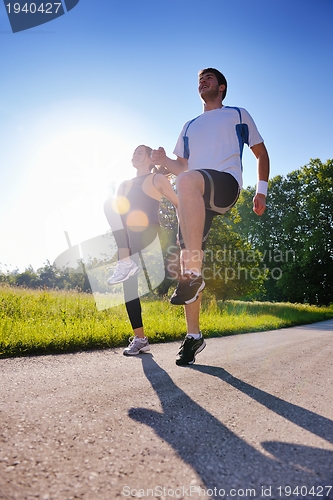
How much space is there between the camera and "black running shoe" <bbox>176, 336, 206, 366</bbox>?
8.76 feet

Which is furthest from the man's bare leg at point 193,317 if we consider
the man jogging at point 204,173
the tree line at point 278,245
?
the tree line at point 278,245

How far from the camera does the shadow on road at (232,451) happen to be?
35.8 inches

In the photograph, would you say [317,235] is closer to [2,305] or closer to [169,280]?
[169,280]

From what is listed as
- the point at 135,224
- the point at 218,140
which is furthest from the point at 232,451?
the point at 135,224

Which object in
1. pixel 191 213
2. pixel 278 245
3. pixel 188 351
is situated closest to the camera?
pixel 191 213

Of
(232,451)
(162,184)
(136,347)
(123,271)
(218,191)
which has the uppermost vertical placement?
(162,184)

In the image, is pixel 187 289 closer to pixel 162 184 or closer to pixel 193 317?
pixel 193 317

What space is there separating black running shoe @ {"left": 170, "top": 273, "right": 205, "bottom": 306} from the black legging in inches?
44.1

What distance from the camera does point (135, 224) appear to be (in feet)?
11.5

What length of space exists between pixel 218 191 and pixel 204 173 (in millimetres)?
180

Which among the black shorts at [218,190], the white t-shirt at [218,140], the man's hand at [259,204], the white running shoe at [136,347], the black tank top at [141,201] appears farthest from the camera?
the black tank top at [141,201]

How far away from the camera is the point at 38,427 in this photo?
123cm

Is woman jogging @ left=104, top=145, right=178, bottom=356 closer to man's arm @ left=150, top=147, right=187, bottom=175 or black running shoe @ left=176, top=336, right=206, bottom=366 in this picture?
man's arm @ left=150, top=147, right=187, bottom=175

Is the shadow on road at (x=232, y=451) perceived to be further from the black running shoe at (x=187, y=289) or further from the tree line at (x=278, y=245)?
the tree line at (x=278, y=245)
